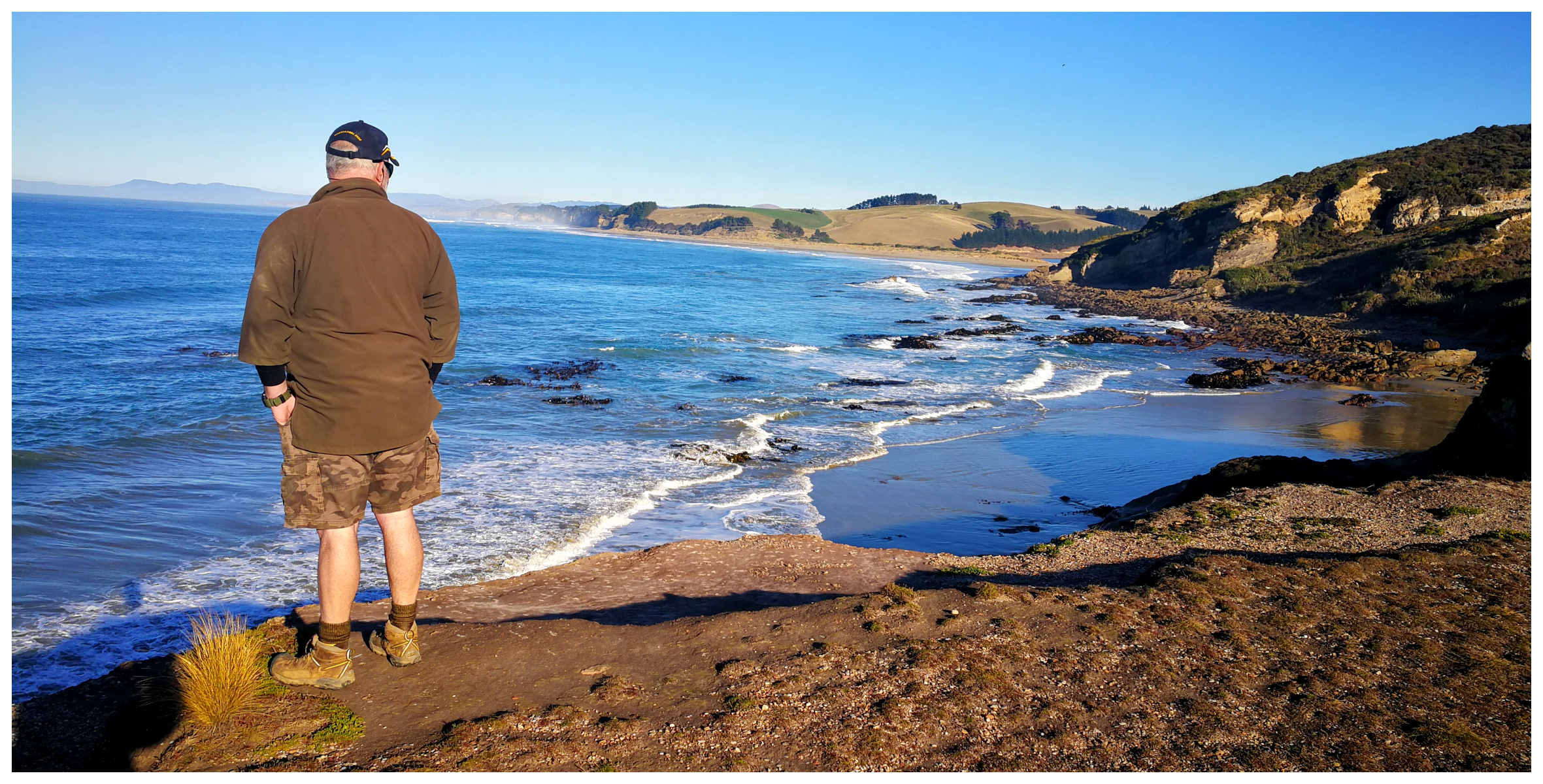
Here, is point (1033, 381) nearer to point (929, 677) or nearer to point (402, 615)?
point (929, 677)

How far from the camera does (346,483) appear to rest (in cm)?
370

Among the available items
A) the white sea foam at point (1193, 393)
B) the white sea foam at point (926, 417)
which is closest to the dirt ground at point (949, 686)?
the white sea foam at point (926, 417)

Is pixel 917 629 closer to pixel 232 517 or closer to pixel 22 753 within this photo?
pixel 22 753

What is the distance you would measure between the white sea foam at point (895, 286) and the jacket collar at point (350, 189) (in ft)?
171

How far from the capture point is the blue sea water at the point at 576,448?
7508mm

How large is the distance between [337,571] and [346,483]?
0.43 m

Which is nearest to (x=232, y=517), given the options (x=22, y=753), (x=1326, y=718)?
(x=22, y=753)

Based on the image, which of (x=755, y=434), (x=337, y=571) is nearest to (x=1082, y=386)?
(x=755, y=434)

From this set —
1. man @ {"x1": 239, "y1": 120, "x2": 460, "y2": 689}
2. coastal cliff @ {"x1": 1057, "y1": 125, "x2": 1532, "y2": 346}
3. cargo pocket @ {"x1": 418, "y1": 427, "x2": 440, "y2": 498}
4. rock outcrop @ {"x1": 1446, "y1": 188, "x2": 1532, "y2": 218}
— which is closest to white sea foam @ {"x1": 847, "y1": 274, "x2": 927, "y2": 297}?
coastal cliff @ {"x1": 1057, "y1": 125, "x2": 1532, "y2": 346}

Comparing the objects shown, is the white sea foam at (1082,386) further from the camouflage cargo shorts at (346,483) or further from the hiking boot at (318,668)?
the hiking boot at (318,668)

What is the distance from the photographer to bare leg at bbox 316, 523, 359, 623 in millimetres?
3797

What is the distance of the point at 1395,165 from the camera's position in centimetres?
5444

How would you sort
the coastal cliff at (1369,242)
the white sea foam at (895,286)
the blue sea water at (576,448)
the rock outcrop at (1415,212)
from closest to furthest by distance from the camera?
the blue sea water at (576,448) → the coastal cliff at (1369,242) → the rock outcrop at (1415,212) → the white sea foam at (895,286)

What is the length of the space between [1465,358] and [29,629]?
96.5ft
